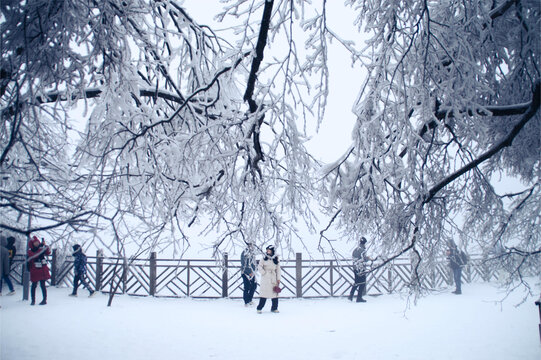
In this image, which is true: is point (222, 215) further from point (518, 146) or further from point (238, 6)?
point (518, 146)

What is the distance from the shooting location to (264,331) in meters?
6.23

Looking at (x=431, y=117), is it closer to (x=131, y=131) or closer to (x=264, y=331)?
(x=131, y=131)

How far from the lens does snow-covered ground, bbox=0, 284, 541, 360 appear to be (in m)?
4.98

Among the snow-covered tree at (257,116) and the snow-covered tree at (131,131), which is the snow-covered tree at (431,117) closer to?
the snow-covered tree at (257,116)

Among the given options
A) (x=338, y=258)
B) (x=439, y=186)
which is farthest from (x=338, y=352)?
(x=439, y=186)

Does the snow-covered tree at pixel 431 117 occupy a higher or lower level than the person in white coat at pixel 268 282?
higher

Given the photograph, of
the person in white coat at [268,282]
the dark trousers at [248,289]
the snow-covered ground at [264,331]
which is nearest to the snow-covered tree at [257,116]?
the snow-covered ground at [264,331]

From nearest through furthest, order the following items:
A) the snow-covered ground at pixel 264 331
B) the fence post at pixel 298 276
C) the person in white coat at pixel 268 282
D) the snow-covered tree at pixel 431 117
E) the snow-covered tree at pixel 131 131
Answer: the snow-covered tree at pixel 131 131, the snow-covered tree at pixel 431 117, the snow-covered ground at pixel 264 331, the person in white coat at pixel 268 282, the fence post at pixel 298 276

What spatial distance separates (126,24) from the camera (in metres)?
2.74

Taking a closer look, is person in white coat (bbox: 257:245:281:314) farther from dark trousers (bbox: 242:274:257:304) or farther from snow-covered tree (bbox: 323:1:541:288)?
snow-covered tree (bbox: 323:1:541:288)

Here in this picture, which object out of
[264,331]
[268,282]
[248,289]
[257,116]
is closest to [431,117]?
[257,116]

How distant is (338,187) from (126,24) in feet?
7.93

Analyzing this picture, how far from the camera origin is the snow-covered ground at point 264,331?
16.3ft

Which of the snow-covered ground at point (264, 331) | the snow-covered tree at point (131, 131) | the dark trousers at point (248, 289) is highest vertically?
the snow-covered tree at point (131, 131)
